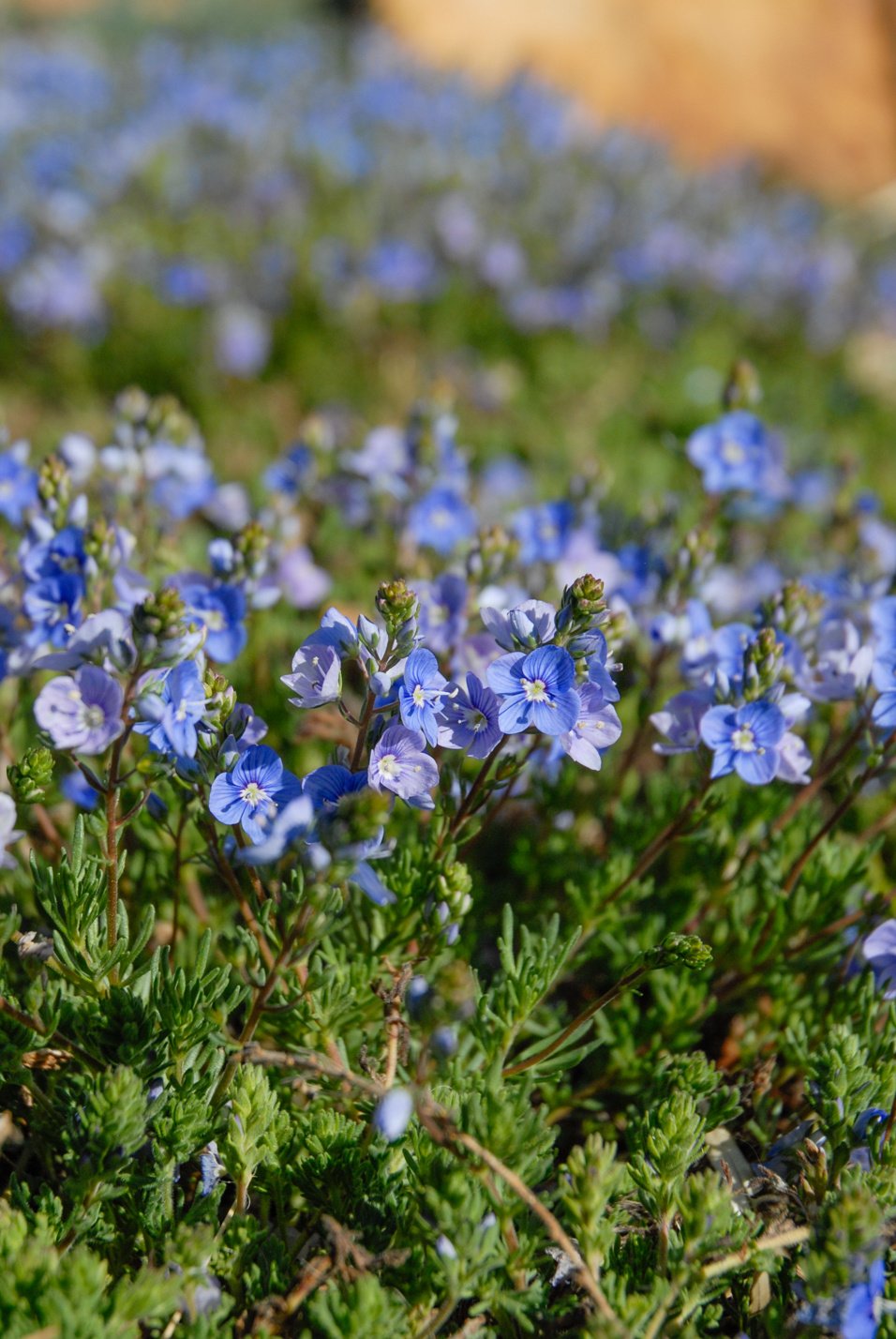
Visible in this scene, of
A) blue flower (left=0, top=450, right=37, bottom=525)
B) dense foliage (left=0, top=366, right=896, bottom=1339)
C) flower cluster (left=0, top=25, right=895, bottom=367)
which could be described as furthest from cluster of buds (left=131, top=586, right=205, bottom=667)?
flower cluster (left=0, top=25, right=895, bottom=367)

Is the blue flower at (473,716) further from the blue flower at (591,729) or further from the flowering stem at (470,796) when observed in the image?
the blue flower at (591,729)

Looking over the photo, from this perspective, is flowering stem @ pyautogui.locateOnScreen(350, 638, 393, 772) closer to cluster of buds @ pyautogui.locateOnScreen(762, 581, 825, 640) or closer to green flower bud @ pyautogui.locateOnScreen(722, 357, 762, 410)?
cluster of buds @ pyautogui.locateOnScreen(762, 581, 825, 640)

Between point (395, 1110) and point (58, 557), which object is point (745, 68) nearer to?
point (58, 557)

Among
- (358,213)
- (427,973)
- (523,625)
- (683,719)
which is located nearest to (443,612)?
(683,719)

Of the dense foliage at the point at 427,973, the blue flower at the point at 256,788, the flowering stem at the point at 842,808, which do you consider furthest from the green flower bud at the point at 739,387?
the blue flower at the point at 256,788

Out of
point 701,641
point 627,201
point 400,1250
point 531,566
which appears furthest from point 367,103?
point 400,1250

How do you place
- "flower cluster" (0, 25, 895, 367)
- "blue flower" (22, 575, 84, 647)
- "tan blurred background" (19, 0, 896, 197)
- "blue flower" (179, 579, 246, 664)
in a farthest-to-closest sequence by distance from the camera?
"tan blurred background" (19, 0, 896, 197) < "flower cluster" (0, 25, 895, 367) < "blue flower" (179, 579, 246, 664) < "blue flower" (22, 575, 84, 647)
